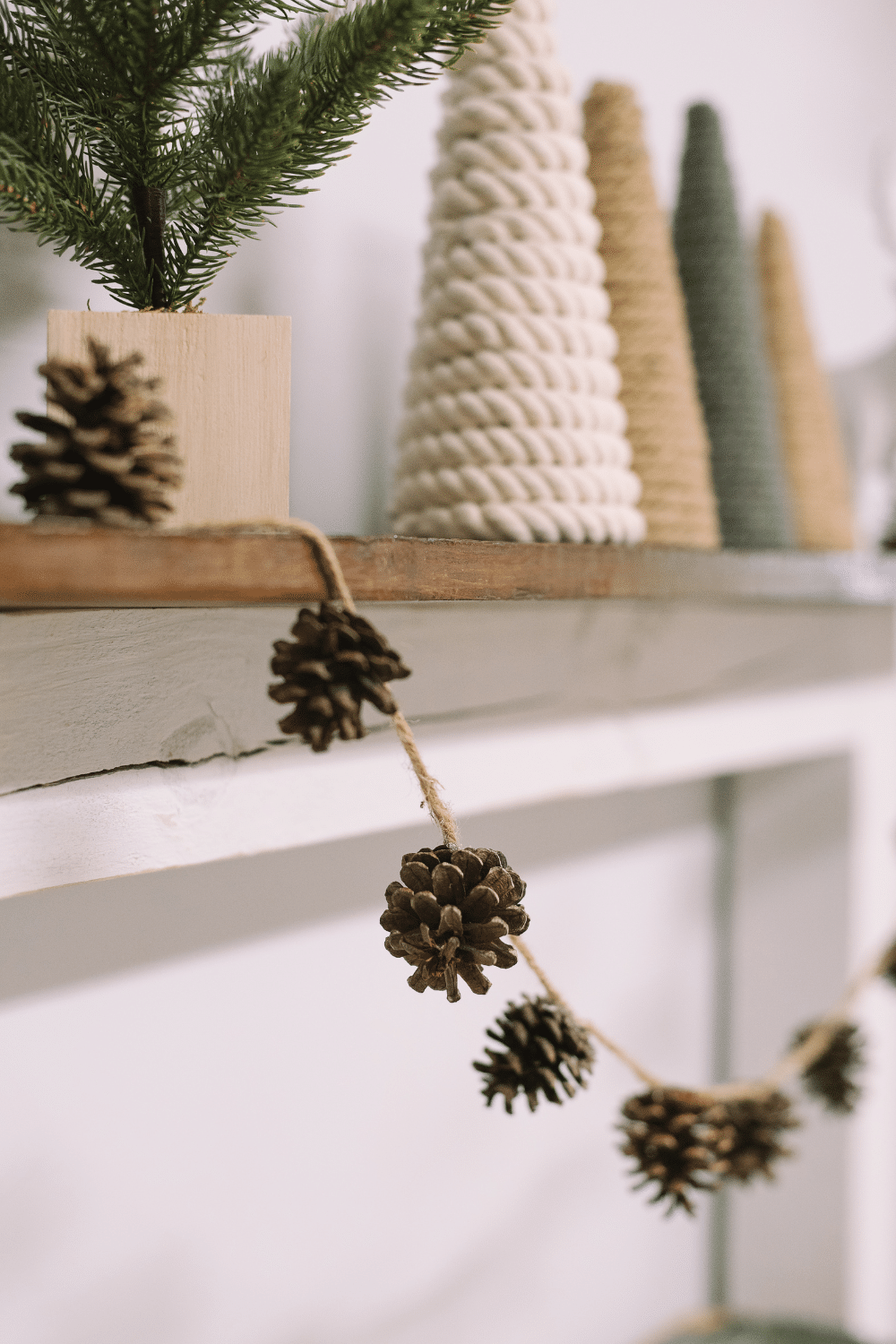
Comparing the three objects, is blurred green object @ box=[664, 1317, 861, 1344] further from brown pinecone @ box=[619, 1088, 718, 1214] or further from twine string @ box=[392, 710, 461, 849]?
twine string @ box=[392, 710, 461, 849]

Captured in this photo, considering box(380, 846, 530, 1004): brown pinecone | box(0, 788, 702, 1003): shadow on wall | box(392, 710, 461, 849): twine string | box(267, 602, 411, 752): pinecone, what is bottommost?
box(0, 788, 702, 1003): shadow on wall

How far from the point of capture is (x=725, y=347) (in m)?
0.64

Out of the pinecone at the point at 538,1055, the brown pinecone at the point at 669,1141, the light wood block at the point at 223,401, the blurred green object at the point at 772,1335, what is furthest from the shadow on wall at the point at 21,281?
the blurred green object at the point at 772,1335

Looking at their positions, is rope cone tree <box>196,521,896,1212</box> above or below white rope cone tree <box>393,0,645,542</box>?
below

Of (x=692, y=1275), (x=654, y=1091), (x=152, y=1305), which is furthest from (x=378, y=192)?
(x=692, y=1275)

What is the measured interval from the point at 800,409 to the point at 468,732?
0.41 m

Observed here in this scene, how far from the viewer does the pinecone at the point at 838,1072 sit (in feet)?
2.27

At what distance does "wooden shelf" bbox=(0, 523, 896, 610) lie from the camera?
0.92 feet

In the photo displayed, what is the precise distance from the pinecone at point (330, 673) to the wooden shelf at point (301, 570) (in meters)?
0.02

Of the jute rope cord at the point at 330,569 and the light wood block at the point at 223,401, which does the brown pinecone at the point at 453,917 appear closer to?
the jute rope cord at the point at 330,569

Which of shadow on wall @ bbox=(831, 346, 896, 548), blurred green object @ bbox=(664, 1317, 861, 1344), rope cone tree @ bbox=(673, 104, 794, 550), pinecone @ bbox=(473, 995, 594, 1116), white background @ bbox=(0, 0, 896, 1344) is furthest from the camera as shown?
shadow on wall @ bbox=(831, 346, 896, 548)

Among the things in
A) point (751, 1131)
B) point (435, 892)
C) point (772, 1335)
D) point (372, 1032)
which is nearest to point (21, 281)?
point (435, 892)

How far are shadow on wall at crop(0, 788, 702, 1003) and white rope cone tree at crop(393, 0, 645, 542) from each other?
0.24 metres

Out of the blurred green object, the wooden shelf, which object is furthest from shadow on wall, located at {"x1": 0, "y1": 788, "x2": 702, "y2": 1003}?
the blurred green object
